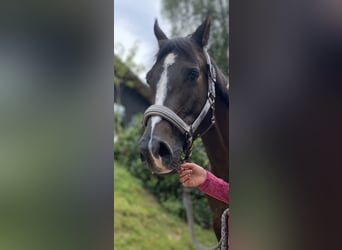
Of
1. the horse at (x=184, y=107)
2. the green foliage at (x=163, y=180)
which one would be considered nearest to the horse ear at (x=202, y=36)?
the horse at (x=184, y=107)

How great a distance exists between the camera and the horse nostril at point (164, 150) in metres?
1.04

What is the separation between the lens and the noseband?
1046 millimetres

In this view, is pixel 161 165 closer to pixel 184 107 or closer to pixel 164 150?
pixel 164 150

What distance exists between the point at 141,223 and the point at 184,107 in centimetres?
121

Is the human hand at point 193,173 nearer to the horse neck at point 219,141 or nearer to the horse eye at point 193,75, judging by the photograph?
the horse neck at point 219,141

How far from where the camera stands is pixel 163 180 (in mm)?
1881

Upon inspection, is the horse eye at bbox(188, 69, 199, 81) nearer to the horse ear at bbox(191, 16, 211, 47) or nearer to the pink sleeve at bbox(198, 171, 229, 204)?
the horse ear at bbox(191, 16, 211, 47)

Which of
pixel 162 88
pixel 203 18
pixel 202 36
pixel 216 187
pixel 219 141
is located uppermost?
pixel 203 18

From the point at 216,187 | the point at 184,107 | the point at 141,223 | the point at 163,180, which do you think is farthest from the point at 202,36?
the point at 141,223

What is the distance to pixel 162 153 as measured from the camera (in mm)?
1056

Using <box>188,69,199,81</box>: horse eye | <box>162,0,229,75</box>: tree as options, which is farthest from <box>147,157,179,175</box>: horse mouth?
<box>162,0,229,75</box>: tree
